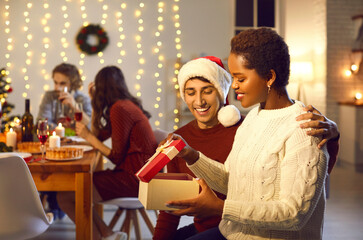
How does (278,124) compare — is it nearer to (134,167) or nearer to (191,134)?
(191,134)

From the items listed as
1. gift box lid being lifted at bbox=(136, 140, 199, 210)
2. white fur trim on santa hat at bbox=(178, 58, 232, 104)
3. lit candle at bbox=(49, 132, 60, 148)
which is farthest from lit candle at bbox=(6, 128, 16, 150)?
gift box lid being lifted at bbox=(136, 140, 199, 210)

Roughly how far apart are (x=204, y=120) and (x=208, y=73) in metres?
0.20

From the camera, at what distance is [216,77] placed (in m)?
1.86

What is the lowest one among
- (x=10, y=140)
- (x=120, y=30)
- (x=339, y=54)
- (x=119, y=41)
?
(x=10, y=140)

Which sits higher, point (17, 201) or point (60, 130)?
point (60, 130)

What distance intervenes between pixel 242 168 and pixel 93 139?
166cm

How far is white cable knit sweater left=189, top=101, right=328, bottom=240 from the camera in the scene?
1.14m

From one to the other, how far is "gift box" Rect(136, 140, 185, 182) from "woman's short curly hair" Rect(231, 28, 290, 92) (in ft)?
1.05

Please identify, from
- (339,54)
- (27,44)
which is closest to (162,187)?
(27,44)

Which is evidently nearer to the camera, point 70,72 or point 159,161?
point 159,161

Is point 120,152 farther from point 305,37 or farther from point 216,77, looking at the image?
point 305,37

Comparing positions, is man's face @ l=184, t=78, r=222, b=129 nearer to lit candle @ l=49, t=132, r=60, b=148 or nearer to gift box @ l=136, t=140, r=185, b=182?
gift box @ l=136, t=140, r=185, b=182

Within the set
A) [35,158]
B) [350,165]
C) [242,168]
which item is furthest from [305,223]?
[350,165]

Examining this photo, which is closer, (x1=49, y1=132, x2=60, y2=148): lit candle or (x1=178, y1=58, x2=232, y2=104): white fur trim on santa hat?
(x1=178, y1=58, x2=232, y2=104): white fur trim on santa hat
